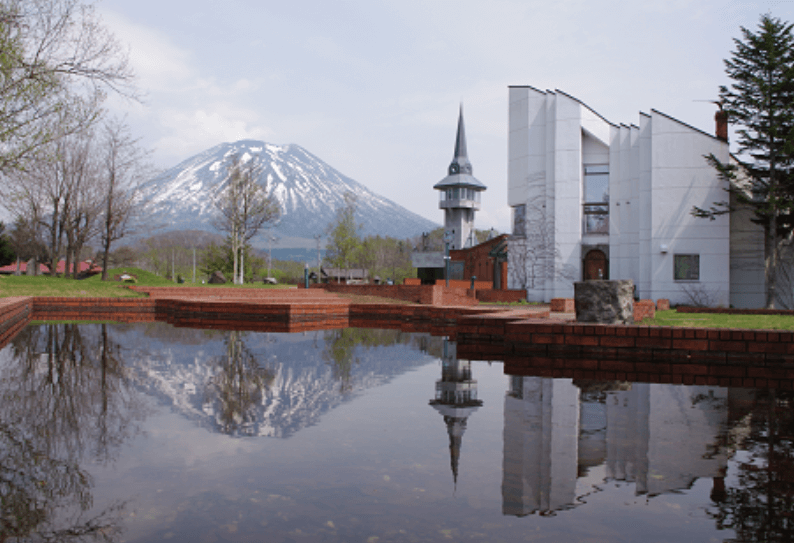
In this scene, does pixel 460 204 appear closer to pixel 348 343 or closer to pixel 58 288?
pixel 58 288

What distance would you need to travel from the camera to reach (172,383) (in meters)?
6.29

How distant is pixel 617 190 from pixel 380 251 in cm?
5571

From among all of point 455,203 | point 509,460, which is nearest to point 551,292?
point 509,460

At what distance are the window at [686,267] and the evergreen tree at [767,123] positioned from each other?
195cm

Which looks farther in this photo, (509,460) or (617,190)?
(617,190)

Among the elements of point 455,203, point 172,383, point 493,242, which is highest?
point 455,203

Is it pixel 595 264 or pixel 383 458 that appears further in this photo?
pixel 595 264

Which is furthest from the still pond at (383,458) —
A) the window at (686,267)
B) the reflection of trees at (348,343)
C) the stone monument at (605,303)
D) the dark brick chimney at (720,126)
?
the dark brick chimney at (720,126)

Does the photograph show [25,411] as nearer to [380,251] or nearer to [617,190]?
[617,190]

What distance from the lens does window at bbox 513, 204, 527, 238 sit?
1095 inches

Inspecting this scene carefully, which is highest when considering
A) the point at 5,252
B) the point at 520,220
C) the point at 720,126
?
the point at 720,126

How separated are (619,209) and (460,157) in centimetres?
4260

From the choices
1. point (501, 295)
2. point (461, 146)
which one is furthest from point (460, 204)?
point (501, 295)

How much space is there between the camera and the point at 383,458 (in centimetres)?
368
